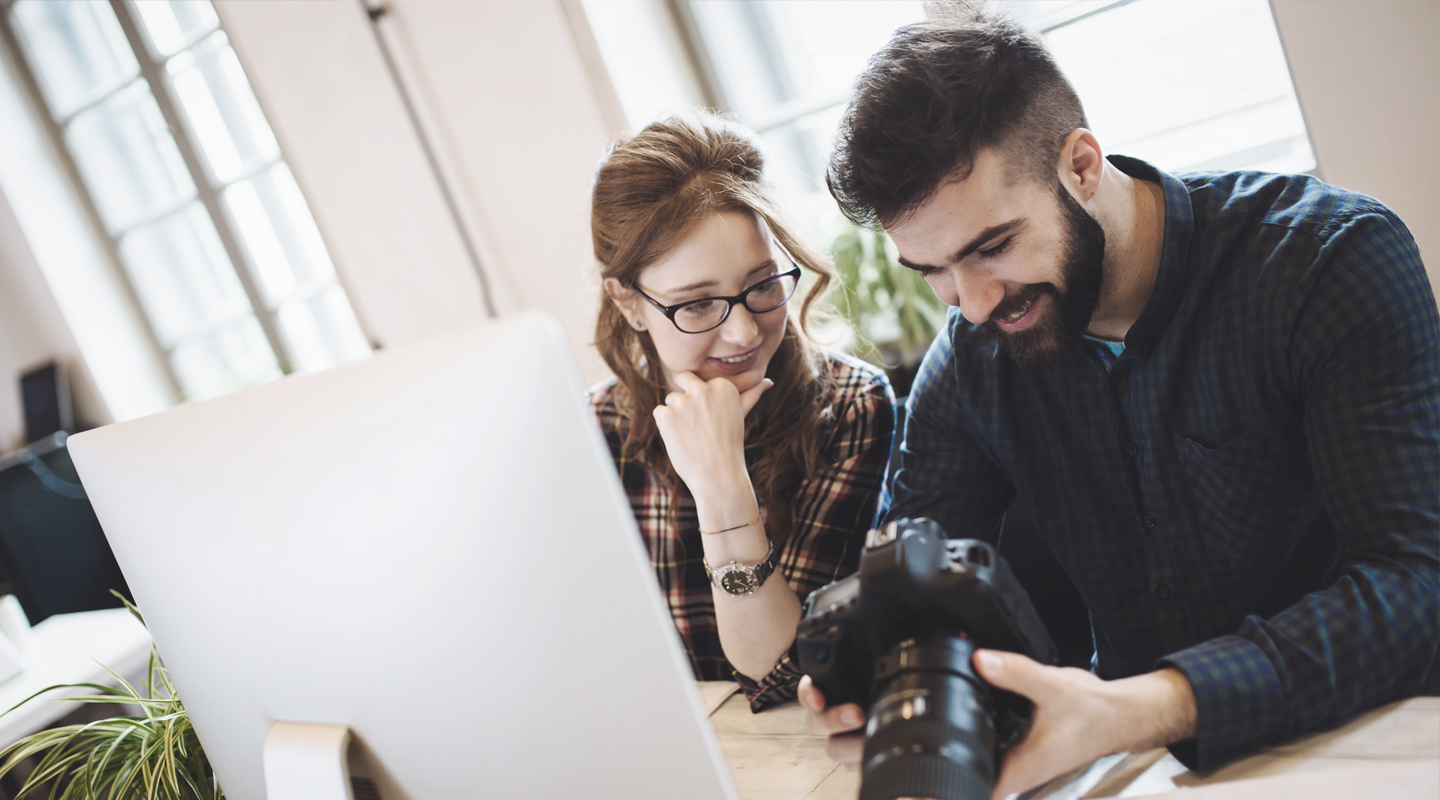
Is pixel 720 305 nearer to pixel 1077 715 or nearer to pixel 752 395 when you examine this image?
pixel 752 395

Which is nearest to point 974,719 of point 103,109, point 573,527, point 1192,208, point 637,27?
point 573,527

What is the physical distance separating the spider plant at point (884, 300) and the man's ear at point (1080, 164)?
0.93m

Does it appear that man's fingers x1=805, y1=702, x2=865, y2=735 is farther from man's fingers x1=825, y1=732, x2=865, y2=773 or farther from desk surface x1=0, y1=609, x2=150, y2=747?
desk surface x1=0, y1=609, x2=150, y2=747

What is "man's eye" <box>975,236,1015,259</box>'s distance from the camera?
93cm

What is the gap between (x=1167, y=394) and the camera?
958 mm

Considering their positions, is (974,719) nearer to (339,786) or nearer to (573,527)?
(573,527)

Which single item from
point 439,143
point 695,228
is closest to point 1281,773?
point 695,228

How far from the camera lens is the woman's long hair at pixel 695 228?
1.18 m

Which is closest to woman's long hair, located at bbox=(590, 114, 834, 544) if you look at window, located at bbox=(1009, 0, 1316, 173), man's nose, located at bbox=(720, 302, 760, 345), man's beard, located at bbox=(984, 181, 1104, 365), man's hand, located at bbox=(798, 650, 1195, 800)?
man's nose, located at bbox=(720, 302, 760, 345)

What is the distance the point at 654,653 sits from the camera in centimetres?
49

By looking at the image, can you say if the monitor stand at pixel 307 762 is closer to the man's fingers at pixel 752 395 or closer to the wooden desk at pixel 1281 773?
the wooden desk at pixel 1281 773

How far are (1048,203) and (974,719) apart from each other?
58cm

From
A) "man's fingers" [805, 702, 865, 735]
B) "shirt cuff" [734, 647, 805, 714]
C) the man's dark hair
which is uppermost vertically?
the man's dark hair

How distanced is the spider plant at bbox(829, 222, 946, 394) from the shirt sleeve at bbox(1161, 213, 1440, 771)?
3.45 feet
